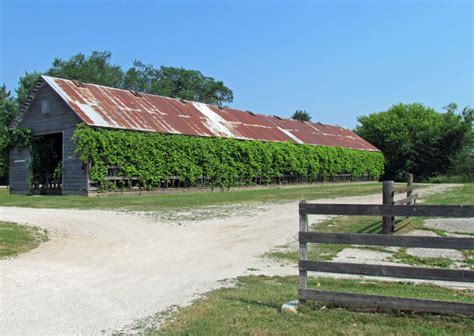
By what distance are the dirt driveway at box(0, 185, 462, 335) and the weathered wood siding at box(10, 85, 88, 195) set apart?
1240 cm

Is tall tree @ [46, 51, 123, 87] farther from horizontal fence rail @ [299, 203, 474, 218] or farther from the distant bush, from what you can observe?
horizontal fence rail @ [299, 203, 474, 218]

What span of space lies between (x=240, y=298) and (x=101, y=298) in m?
1.90

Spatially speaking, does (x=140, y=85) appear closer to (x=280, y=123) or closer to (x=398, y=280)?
(x=280, y=123)

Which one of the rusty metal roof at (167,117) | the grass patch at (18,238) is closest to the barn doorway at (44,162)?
the rusty metal roof at (167,117)

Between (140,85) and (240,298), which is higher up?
(140,85)

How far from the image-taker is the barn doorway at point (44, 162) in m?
32.2

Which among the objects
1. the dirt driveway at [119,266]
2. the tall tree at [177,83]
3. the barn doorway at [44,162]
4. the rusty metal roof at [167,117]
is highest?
the tall tree at [177,83]

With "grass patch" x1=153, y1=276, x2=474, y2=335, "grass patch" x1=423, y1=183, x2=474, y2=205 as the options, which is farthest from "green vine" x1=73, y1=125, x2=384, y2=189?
"grass patch" x1=153, y1=276, x2=474, y2=335

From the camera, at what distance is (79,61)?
77.9m

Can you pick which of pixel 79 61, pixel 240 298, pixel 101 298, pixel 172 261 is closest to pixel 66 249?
pixel 172 261

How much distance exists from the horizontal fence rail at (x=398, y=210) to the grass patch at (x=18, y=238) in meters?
6.86

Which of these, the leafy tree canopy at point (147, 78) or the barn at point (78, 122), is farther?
the leafy tree canopy at point (147, 78)

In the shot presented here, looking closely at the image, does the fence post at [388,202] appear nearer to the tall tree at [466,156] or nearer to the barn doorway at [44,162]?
the barn doorway at [44,162]

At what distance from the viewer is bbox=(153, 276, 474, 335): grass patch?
17.0 feet
